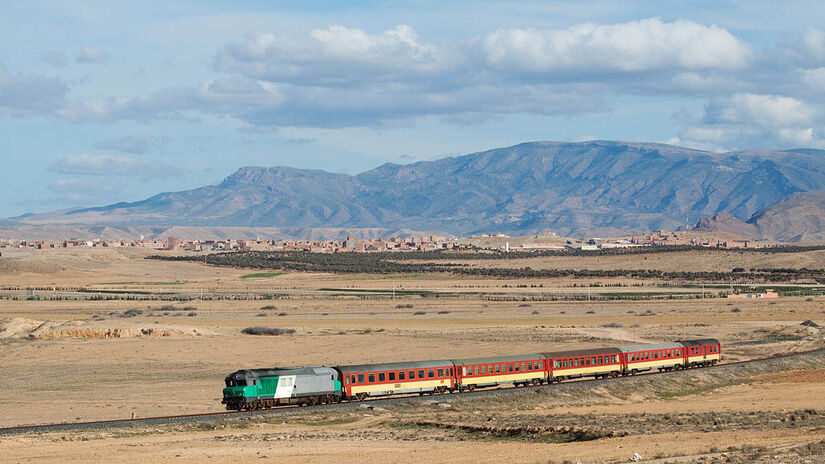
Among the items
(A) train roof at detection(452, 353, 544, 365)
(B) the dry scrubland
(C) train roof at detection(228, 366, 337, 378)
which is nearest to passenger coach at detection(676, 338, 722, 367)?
(B) the dry scrubland

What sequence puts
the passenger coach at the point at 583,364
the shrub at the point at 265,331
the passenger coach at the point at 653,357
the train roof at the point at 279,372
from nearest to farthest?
the train roof at the point at 279,372 < the passenger coach at the point at 583,364 < the passenger coach at the point at 653,357 < the shrub at the point at 265,331

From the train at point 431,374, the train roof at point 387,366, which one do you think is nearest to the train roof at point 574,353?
the train at point 431,374

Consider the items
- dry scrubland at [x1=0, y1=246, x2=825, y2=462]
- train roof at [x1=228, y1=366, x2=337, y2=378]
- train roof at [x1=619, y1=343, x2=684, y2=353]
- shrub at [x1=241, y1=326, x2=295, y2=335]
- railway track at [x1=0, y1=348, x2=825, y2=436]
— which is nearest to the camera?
dry scrubland at [x1=0, y1=246, x2=825, y2=462]

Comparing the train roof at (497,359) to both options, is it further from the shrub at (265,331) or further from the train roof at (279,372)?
the shrub at (265,331)

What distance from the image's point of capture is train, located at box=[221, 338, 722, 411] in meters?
46.0

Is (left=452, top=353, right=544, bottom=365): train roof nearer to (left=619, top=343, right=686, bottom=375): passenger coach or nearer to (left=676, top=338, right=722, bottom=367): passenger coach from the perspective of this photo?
(left=619, top=343, right=686, bottom=375): passenger coach

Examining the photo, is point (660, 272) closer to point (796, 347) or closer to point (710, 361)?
point (796, 347)

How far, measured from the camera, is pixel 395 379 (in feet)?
161

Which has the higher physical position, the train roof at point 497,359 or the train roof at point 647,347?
the train roof at point 497,359

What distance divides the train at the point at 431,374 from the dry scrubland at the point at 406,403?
1942 millimetres

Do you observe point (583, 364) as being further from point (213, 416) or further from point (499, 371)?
point (213, 416)

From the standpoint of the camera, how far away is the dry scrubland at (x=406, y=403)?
3528 cm

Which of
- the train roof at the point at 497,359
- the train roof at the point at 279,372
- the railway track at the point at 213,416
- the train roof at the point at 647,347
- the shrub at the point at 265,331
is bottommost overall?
the railway track at the point at 213,416

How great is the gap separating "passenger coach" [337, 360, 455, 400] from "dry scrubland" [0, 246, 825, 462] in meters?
1.71
